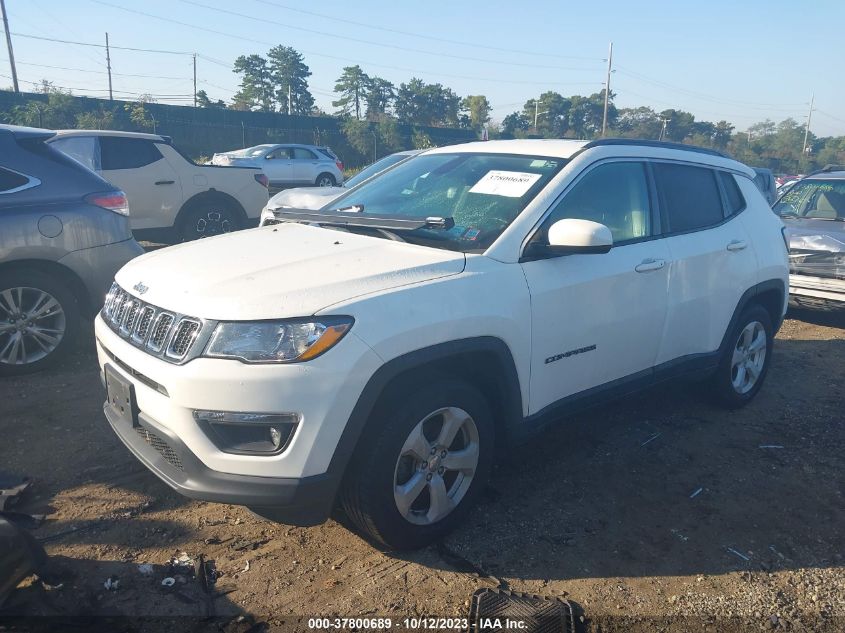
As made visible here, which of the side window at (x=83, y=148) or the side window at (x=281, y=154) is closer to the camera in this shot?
the side window at (x=83, y=148)

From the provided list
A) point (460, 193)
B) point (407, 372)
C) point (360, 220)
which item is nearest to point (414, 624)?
point (407, 372)

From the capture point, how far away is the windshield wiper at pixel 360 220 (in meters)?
3.32

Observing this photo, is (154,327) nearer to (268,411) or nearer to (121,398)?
(121,398)

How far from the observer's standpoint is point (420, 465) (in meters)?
2.96

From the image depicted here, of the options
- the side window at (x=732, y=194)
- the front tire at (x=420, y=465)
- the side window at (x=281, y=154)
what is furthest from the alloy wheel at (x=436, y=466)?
the side window at (x=281, y=154)

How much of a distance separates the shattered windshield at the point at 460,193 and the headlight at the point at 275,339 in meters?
0.96

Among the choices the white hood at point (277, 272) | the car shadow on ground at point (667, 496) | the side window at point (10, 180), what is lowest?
the car shadow on ground at point (667, 496)

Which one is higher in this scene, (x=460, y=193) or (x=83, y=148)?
(x=83, y=148)

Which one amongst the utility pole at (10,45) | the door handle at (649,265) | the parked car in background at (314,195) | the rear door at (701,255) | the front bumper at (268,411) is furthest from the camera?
the utility pole at (10,45)

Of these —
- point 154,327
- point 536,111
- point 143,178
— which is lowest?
point 154,327

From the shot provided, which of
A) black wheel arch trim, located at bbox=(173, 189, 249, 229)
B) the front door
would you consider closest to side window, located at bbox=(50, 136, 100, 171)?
black wheel arch trim, located at bbox=(173, 189, 249, 229)

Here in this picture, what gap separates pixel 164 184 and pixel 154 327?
23.8 feet

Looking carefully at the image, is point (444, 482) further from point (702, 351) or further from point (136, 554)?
point (702, 351)

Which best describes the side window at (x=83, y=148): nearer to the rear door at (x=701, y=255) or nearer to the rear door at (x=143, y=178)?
the rear door at (x=143, y=178)
